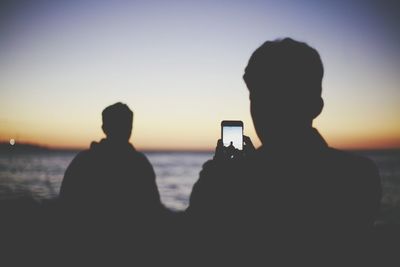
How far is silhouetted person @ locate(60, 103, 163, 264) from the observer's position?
434cm

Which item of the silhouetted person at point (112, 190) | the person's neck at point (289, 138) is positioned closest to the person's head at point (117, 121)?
the silhouetted person at point (112, 190)

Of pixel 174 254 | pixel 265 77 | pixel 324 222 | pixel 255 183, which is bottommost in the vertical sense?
pixel 174 254

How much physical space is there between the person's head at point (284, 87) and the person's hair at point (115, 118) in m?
3.28

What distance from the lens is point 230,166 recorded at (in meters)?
1.40

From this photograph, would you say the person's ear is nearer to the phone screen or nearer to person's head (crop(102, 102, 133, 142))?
the phone screen

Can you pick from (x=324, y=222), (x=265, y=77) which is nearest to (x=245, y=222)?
(x=324, y=222)

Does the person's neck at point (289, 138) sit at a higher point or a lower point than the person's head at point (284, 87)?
lower

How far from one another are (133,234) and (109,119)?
161 cm

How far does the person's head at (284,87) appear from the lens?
1493 millimetres

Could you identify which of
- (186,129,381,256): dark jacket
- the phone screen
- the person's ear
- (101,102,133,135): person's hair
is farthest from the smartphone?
(101,102,133,135): person's hair

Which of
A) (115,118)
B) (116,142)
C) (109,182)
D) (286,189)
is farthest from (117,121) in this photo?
(286,189)

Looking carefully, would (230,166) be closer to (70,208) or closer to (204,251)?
(204,251)

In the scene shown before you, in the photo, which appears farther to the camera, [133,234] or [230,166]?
[133,234]

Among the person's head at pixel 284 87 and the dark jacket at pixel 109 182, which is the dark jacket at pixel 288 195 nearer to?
the person's head at pixel 284 87
